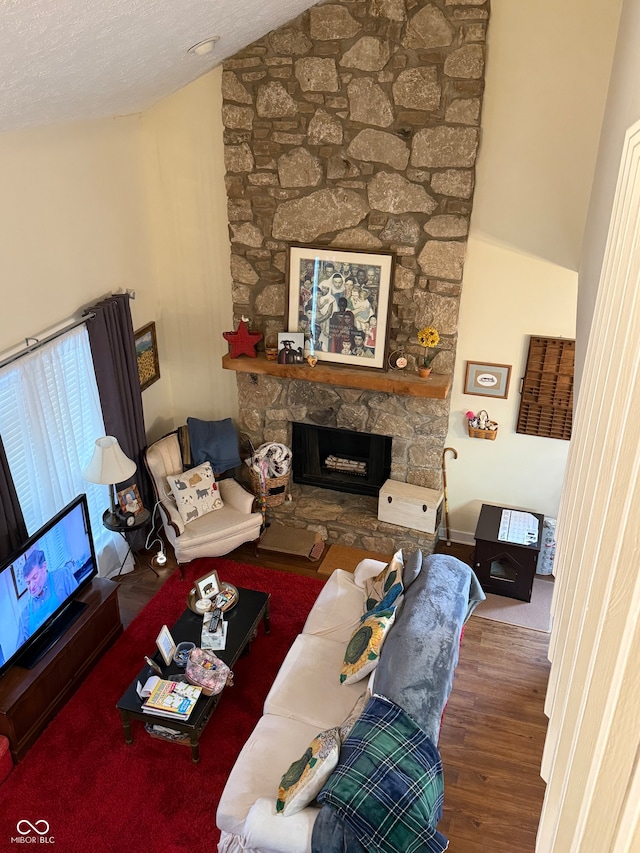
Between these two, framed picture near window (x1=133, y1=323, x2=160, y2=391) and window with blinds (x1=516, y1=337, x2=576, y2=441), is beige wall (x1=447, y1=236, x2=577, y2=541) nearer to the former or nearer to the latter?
window with blinds (x1=516, y1=337, x2=576, y2=441)

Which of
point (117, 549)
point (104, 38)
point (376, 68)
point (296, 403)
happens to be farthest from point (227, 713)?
point (376, 68)

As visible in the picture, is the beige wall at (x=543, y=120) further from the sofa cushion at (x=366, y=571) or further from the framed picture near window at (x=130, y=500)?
the framed picture near window at (x=130, y=500)

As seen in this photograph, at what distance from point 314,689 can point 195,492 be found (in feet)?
6.95

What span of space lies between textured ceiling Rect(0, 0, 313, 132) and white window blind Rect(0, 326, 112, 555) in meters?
1.35

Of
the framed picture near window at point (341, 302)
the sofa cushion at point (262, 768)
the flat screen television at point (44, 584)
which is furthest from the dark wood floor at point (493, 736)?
the framed picture near window at point (341, 302)

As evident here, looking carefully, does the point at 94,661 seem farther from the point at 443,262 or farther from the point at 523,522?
the point at 443,262

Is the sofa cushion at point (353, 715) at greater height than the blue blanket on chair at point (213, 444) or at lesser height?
lesser

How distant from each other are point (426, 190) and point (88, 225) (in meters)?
2.34

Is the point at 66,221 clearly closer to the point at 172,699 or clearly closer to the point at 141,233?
the point at 141,233

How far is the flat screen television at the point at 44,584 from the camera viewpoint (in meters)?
3.85

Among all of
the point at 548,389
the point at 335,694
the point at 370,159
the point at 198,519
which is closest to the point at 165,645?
the point at 335,694

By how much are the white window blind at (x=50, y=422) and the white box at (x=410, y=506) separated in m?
2.26

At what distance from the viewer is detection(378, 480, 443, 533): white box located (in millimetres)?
5406

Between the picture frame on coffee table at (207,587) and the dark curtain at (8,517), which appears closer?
the dark curtain at (8,517)
